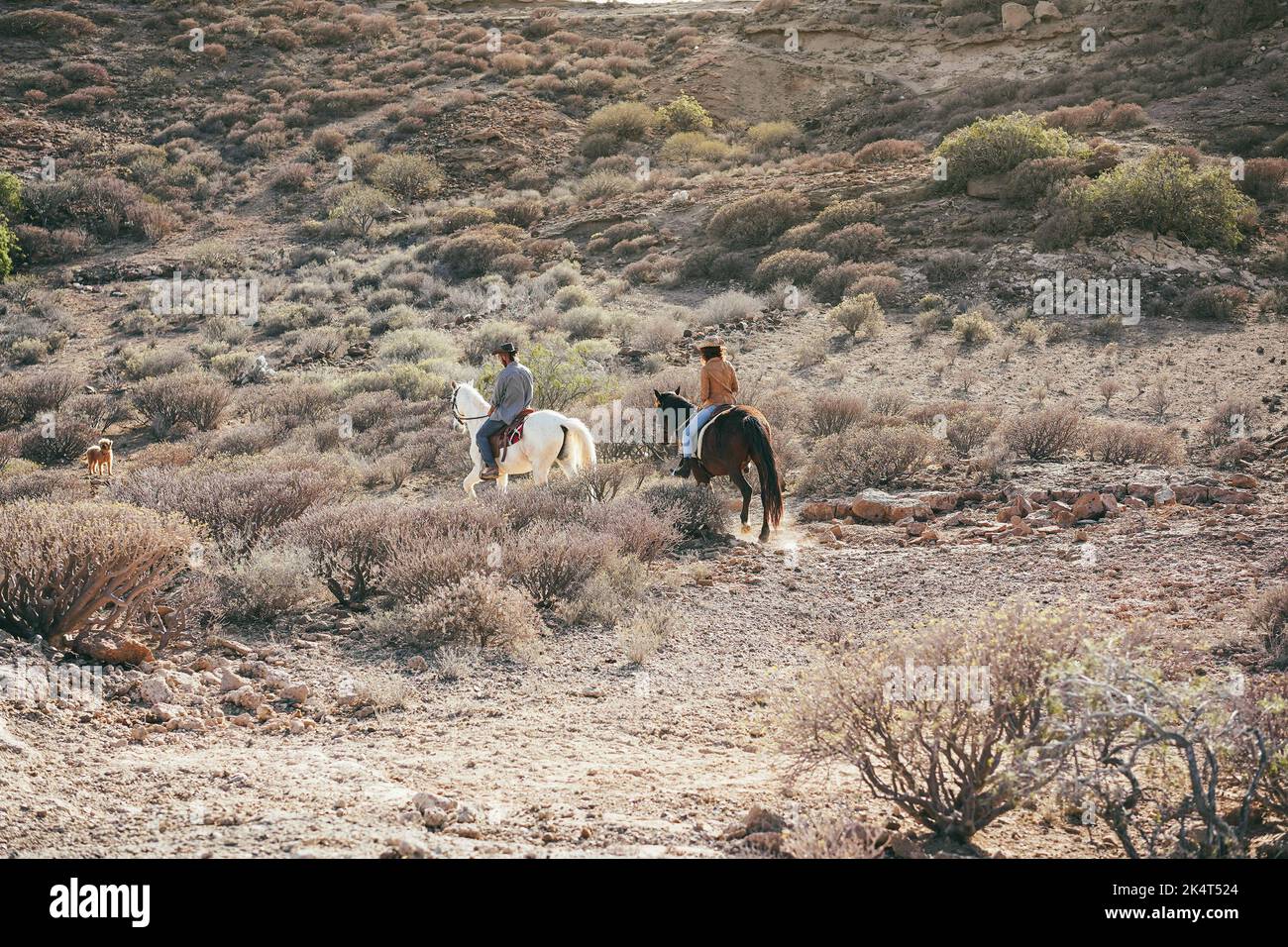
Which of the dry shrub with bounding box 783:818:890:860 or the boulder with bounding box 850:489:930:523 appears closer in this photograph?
the dry shrub with bounding box 783:818:890:860

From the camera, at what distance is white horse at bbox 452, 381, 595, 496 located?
38.7 ft

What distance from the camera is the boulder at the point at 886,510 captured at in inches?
443

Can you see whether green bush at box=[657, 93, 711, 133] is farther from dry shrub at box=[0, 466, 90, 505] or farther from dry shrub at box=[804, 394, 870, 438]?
dry shrub at box=[0, 466, 90, 505]

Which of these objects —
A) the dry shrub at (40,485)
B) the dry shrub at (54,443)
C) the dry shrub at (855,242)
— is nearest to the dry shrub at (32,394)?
the dry shrub at (54,443)

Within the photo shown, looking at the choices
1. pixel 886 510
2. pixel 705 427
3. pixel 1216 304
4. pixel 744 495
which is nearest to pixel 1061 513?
pixel 886 510

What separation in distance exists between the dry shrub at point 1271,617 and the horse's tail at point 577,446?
275 inches

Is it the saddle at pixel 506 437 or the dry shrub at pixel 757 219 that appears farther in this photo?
the dry shrub at pixel 757 219

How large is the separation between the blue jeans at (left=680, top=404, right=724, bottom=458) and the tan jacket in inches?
3.9

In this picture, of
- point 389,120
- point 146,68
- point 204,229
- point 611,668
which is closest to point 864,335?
point 611,668

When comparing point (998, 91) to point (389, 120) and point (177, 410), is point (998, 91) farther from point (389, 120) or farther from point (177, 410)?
point (177, 410)

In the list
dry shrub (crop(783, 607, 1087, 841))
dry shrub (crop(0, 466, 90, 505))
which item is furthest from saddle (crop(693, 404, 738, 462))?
dry shrub (crop(0, 466, 90, 505))

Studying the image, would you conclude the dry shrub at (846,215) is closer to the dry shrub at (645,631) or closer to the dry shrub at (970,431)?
the dry shrub at (970,431)

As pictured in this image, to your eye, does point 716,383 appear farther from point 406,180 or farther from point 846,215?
point 406,180

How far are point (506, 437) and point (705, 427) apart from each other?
Result: 241 centimetres
